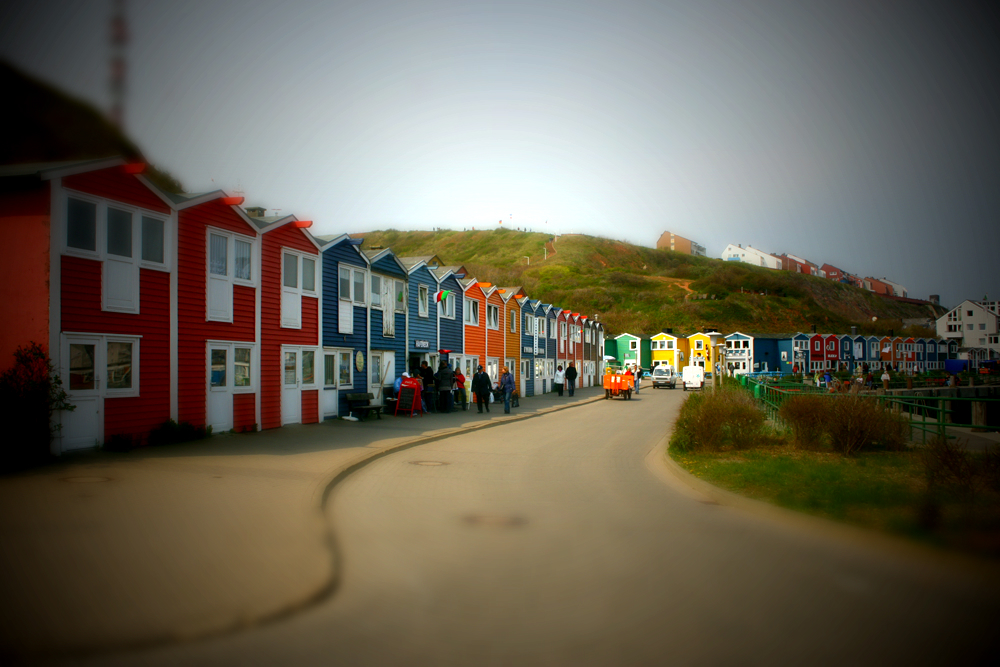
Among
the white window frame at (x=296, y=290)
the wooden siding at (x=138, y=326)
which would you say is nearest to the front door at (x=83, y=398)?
the wooden siding at (x=138, y=326)

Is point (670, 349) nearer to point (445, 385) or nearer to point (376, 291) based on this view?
point (445, 385)

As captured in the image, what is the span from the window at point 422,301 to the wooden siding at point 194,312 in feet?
37.8

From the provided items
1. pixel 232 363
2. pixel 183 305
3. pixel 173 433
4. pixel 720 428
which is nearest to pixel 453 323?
pixel 232 363

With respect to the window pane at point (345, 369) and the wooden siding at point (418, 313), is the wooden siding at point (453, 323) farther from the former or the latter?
the window pane at point (345, 369)

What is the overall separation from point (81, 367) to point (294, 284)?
727 cm

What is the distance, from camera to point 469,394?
32.5 m

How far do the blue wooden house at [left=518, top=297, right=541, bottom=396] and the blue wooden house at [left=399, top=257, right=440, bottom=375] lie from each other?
13.6 meters

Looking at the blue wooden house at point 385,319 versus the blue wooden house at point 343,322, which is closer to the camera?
the blue wooden house at point 343,322

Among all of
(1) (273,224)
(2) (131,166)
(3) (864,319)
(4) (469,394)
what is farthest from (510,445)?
(3) (864,319)

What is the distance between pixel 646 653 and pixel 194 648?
2.85 meters

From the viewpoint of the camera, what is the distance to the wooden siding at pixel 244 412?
17.4 m

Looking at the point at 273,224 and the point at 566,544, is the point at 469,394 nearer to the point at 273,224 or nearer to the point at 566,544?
the point at 273,224

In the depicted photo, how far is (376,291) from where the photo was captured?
2464 cm

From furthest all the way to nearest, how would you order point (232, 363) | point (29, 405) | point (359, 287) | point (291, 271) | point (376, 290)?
point (376, 290) < point (359, 287) < point (291, 271) < point (232, 363) < point (29, 405)
